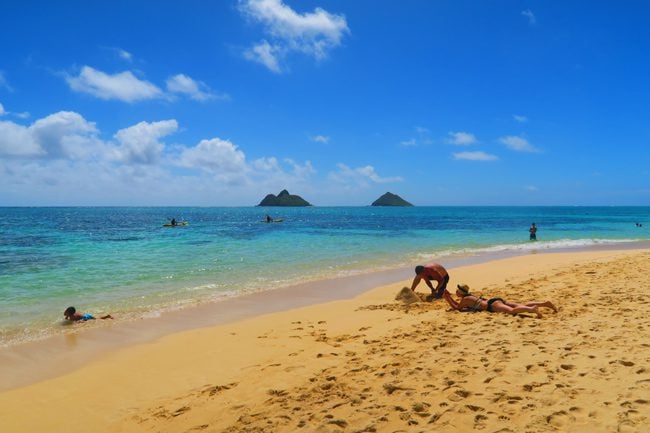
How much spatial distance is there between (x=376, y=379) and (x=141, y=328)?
259 inches

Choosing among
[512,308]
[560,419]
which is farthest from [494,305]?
[560,419]

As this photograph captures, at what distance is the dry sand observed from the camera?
4539 mm

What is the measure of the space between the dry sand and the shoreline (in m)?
0.51

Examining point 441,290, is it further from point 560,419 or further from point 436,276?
point 560,419

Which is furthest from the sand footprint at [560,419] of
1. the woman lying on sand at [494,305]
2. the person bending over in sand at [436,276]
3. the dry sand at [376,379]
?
the person bending over in sand at [436,276]

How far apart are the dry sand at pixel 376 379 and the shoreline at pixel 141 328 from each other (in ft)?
1.69

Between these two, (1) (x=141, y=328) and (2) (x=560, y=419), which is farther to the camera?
(1) (x=141, y=328)

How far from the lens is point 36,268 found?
18344mm

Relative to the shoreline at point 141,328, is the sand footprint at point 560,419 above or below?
above

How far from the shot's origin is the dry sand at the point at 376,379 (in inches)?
179

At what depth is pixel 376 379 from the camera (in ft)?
18.7

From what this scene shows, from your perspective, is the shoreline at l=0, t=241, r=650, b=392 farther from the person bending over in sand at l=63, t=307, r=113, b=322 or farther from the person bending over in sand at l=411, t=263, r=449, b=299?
the person bending over in sand at l=411, t=263, r=449, b=299

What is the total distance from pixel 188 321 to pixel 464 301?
270 inches

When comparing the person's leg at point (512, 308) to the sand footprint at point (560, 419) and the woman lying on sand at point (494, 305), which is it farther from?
the sand footprint at point (560, 419)
